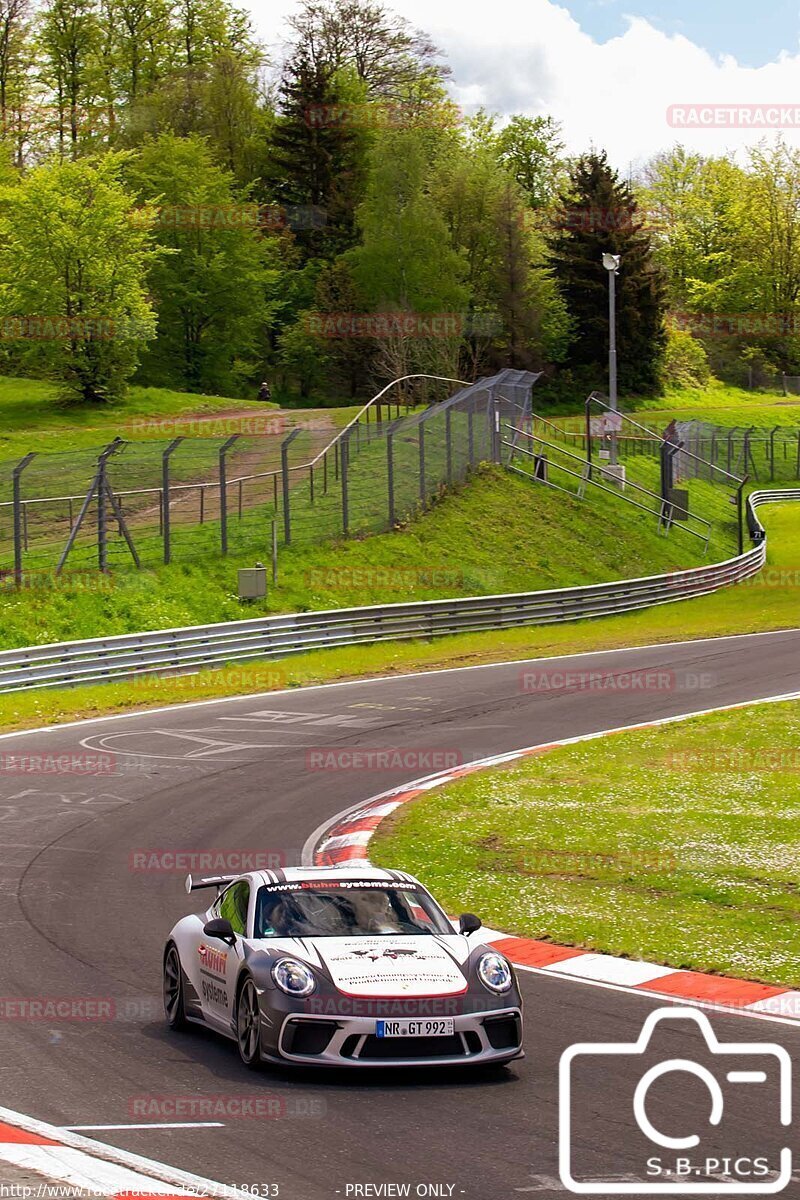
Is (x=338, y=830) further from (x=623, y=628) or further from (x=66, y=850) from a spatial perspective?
(x=623, y=628)

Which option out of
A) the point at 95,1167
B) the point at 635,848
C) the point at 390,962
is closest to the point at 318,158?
the point at 635,848

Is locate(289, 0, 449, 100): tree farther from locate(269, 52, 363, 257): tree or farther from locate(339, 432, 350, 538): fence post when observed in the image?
locate(339, 432, 350, 538): fence post

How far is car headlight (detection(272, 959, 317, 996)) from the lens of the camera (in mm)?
8664

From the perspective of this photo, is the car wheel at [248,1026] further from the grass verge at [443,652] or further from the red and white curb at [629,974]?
the grass verge at [443,652]

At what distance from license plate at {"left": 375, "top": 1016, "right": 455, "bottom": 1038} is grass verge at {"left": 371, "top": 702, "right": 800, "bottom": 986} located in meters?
3.51

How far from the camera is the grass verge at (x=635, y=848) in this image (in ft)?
41.3

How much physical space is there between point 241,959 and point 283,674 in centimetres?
2232

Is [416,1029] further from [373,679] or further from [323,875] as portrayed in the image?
[373,679]

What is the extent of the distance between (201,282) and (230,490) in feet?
117

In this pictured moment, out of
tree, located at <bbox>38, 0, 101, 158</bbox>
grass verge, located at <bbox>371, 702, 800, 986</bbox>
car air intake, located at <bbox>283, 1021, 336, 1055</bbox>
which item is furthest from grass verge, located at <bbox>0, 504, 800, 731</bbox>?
tree, located at <bbox>38, 0, 101, 158</bbox>

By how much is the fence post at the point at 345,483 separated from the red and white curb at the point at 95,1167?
3272 cm

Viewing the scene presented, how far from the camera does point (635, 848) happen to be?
15.9 meters

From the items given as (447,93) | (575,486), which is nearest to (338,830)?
(575,486)

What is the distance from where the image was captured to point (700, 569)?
1817 inches
